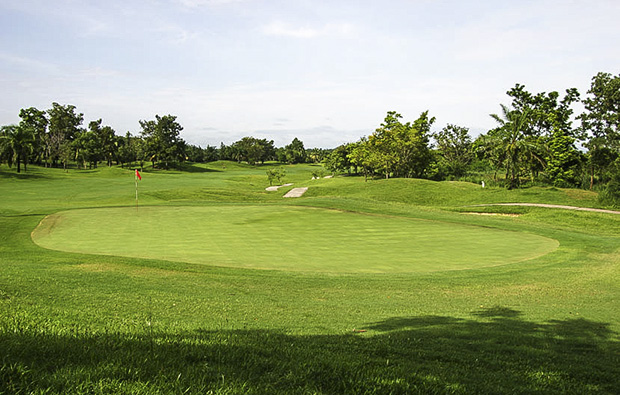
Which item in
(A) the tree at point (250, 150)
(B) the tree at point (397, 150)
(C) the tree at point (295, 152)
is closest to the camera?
(B) the tree at point (397, 150)

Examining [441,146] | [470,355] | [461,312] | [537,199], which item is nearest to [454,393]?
[470,355]

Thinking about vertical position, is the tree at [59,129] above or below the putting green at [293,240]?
above

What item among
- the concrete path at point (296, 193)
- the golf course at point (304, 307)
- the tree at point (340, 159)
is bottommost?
the concrete path at point (296, 193)

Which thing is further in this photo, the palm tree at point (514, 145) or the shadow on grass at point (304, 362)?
the palm tree at point (514, 145)

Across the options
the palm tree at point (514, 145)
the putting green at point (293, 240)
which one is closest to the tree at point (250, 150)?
the palm tree at point (514, 145)

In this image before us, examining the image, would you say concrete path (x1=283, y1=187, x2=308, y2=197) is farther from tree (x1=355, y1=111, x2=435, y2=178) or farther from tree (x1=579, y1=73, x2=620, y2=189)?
tree (x1=579, y1=73, x2=620, y2=189)

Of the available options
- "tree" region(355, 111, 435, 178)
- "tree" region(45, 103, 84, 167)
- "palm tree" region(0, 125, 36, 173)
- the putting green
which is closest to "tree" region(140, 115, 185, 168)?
"tree" region(45, 103, 84, 167)

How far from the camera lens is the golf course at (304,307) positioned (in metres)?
4.18

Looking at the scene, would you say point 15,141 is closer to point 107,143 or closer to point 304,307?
point 107,143

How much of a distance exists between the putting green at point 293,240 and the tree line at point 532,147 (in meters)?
23.9

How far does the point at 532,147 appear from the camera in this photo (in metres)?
43.2

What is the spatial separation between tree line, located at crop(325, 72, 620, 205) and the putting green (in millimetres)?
23905

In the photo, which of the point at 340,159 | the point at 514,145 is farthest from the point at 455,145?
the point at 514,145

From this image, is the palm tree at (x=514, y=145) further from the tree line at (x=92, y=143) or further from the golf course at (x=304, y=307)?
the tree line at (x=92, y=143)
